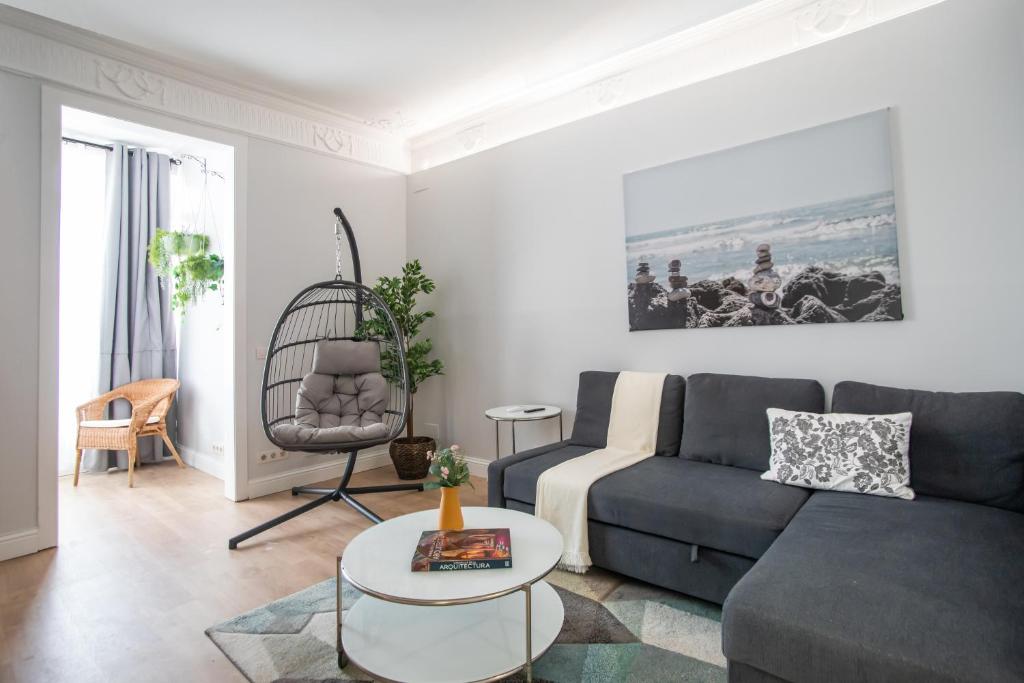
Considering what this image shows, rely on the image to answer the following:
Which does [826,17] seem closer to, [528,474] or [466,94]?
[466,94]

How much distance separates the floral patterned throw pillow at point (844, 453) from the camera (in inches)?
81.4

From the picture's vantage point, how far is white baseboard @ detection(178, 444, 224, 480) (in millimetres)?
4309

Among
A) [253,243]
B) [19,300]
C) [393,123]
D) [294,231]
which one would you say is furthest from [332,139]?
[19,300]

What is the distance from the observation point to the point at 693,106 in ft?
9.92

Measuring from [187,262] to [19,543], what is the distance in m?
2.24

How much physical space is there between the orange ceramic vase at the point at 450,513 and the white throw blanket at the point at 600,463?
0.48m

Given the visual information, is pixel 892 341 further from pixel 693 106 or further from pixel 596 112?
pixel 596 112

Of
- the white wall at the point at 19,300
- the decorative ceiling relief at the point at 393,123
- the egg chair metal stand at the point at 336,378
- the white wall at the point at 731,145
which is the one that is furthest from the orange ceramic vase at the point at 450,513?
the decorative ceiling relief at the point at 393,123

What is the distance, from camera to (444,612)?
179 cm

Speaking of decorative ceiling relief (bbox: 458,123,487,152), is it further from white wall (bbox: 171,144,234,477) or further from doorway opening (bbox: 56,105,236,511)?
doorway opening (bbox: 56,105,236,511)

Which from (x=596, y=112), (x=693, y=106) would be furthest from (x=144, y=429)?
(x=693, y=106)

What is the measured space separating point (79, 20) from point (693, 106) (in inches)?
135

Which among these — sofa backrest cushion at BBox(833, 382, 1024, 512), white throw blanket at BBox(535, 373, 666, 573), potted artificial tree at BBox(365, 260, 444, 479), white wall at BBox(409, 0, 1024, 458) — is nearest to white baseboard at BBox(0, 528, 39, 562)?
potted artificial tree at BBox(365, 260, 444, 479)

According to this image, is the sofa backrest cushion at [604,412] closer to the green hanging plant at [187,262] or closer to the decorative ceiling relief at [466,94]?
the decorative ceiling relief at [466,94]
